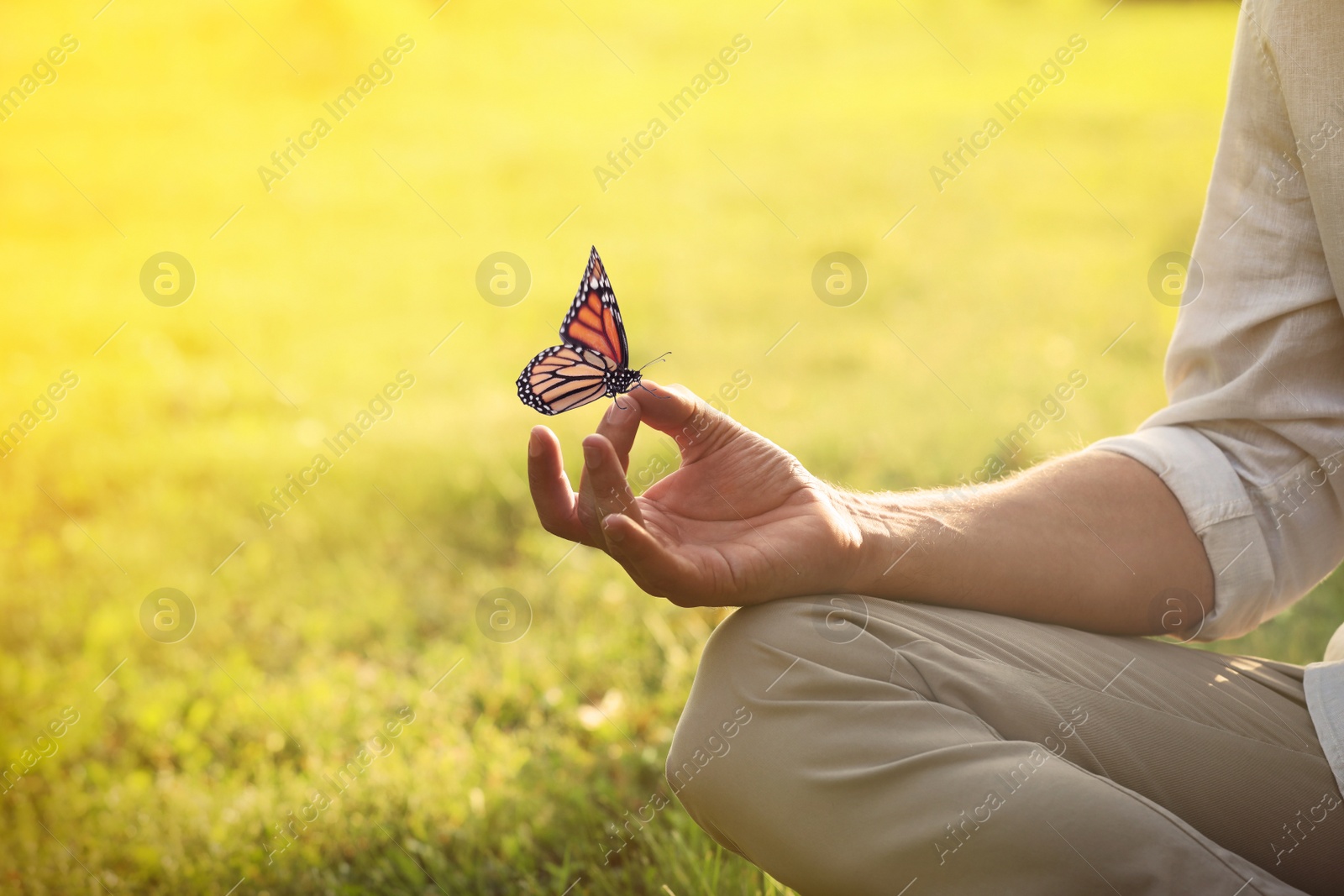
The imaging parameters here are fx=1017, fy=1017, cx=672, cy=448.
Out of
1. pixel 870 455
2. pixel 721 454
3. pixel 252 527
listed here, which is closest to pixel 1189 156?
pixel 870 455

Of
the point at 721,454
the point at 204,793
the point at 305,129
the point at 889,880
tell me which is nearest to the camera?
the point at 889,880

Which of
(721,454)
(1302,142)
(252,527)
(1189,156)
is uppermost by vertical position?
(1302,142)

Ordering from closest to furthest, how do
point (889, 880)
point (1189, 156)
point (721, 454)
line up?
point (889, 880) < point (721, 454) < point (1189, 156)

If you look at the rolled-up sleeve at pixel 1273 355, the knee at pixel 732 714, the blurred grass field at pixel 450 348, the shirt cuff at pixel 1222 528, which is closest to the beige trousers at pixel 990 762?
the knee at pixel 732 714

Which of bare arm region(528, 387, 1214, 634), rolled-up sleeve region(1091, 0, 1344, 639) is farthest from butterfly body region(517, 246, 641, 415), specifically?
rolled-up sleeve region(1091, 0, 1344, 639)

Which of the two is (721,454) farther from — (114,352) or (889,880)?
(114,352)

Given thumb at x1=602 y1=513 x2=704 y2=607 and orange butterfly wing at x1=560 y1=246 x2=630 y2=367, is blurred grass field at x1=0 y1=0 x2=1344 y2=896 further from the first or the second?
orange butterfly wing at x1=560 y1=246 x2=630 y2=367

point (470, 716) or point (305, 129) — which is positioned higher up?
point (305, 129)

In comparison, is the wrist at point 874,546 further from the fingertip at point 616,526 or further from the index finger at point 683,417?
the fingertip at point 616,526
